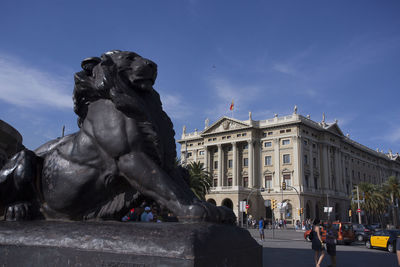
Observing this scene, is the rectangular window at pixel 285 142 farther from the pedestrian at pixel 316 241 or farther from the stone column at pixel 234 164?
the pedestrian at pixel 316 241

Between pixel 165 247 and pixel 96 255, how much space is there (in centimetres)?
34

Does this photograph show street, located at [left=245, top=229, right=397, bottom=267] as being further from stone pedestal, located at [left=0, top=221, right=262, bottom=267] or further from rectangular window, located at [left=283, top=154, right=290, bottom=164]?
rectangular window, located at [left=283, top=154, right=290, bottom=164]

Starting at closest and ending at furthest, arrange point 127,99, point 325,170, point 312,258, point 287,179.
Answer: point 127,99
point 312,258
point 287,179
point 325,170

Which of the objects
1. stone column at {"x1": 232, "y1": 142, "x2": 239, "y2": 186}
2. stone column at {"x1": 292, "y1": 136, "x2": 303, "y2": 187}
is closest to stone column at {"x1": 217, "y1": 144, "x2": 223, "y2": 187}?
stone column at {"x1": 232, "y1": 142, "x2": 239, "y2": 186}

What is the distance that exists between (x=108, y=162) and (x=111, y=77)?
514 millimetres

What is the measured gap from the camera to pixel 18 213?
7.16ft

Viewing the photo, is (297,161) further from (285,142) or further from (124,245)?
(124,245)

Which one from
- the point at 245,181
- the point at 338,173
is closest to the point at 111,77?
the point at 245,181

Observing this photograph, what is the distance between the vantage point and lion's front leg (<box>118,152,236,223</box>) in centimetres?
178

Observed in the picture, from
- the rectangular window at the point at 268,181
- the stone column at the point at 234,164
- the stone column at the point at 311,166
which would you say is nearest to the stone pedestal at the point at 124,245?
the rectangular window at the point at 268,181

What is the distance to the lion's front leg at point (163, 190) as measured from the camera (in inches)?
70.1

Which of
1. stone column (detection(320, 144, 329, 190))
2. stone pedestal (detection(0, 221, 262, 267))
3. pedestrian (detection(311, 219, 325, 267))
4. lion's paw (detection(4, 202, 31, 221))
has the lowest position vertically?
pedestrian (detection(311, 219, 325, 267))

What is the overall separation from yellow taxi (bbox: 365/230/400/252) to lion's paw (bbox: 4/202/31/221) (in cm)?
1971

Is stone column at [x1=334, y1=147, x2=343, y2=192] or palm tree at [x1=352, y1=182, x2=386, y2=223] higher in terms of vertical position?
stone column at [x1=334, y1=147, x2=343, y2=192]
